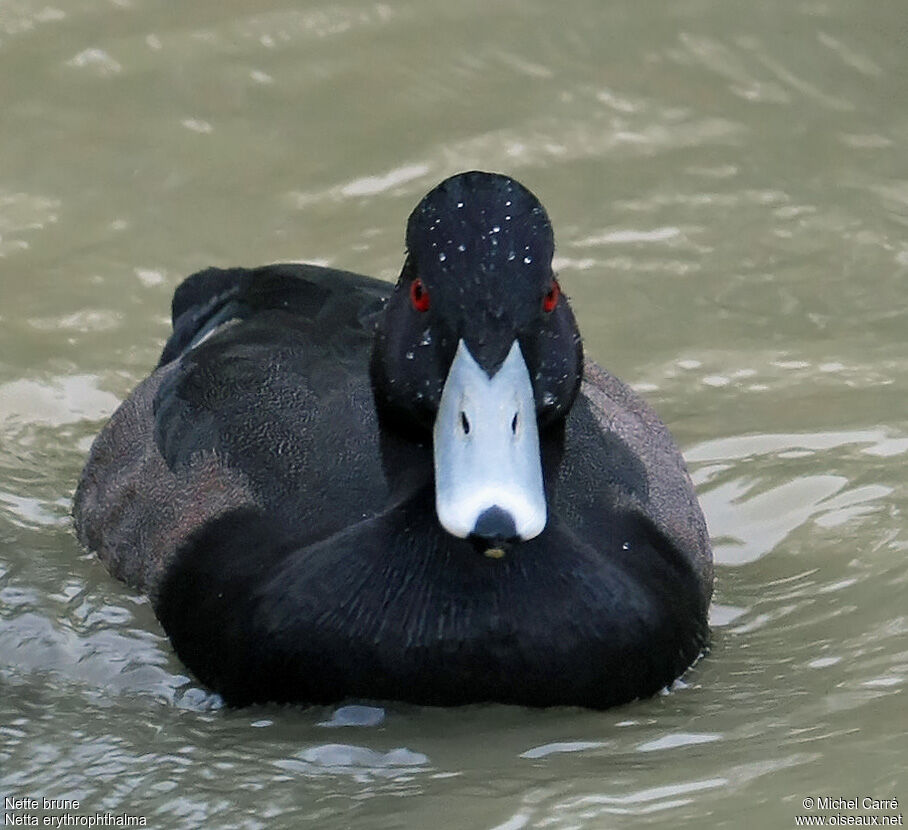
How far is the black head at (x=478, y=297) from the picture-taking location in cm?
511

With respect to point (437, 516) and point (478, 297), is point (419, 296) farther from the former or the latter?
point (437, 516)

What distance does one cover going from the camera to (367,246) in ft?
28.8

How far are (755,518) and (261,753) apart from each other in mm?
2564

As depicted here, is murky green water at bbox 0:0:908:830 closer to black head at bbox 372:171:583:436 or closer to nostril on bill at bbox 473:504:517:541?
nostril on bill at bbox 473:504:517:541

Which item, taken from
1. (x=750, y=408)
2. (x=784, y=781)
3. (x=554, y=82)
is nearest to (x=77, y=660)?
(x=784, y=781)

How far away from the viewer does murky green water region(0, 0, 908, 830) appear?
501cm

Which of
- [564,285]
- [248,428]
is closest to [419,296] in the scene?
[248,428]

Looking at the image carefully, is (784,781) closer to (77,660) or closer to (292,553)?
(292,553)

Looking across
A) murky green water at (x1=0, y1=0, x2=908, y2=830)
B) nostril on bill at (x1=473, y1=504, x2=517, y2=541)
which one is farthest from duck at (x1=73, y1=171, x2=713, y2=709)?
murky green water at (x1=0, y1=0, x2=908, y2=830)

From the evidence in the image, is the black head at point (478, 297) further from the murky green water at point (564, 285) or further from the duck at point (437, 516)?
the murky green water at point (564, 285)

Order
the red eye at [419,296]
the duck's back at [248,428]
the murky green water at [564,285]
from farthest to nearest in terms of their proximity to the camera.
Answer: the duck's back at [248,428]
the red eye at [419,296]
the murky green water at [564,285]

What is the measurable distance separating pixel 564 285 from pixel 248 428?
274 centimetres

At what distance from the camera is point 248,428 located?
6176 millimetres

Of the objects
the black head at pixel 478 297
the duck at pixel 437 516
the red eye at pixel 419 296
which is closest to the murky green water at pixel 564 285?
the duck at pixel 437 516
